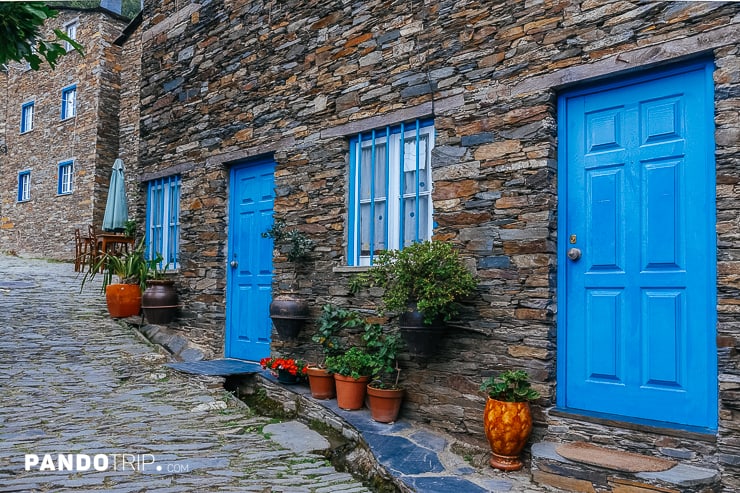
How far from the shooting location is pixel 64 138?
19453mm

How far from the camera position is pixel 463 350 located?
15.4 ft

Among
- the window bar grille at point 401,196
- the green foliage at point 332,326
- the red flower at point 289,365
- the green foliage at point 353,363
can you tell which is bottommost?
the red flower at point 289,365

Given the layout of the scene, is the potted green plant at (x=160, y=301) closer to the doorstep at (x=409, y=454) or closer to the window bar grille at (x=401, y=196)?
the doorstep at (x=409, y=454)

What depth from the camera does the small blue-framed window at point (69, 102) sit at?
19.3 metres

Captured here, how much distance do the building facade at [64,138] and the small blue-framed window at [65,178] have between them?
0.09 ft

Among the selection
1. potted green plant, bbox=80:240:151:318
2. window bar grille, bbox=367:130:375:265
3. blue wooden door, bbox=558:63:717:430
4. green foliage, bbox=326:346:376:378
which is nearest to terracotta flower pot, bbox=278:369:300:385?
green foliage, bbox=326:346:376:378

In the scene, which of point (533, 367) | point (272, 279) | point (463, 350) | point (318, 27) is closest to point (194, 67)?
point (318, 27)

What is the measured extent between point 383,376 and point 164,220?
4333mm

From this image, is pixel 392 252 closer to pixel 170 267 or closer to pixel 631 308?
pixel 631 308

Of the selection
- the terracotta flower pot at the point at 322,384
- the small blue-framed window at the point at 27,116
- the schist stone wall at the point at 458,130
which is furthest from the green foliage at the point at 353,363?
the small blue-framed window at the point at 27,116

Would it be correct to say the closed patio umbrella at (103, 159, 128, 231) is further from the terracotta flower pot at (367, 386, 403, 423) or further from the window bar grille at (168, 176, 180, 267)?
the terracotta flower pot at (367, 386, 403, 423)

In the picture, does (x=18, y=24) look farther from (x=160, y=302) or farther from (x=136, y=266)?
(x=136, y=266)

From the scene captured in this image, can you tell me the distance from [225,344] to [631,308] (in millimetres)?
4659

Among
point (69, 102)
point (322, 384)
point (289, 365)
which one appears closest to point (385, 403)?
point (322, 384)
